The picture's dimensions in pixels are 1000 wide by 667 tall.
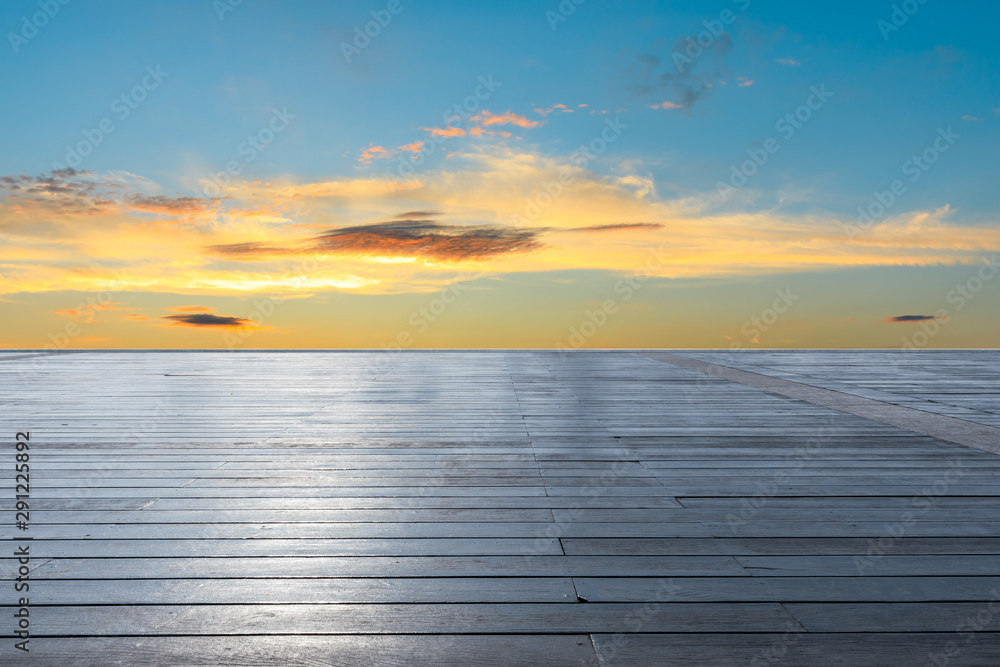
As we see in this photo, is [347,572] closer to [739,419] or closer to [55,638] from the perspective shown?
[55,638]

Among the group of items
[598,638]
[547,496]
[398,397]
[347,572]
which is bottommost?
[598,638]

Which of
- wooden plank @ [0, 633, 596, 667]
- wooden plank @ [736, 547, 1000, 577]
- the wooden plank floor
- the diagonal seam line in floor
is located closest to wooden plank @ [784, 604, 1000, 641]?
the wooden plank floor

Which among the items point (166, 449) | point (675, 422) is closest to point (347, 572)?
point (166, 449)

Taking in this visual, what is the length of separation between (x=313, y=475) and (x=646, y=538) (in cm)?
170

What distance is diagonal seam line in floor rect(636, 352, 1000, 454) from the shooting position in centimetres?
400

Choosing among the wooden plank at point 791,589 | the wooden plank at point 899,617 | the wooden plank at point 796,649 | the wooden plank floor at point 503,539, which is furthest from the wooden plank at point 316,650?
the wooden plank at point 899,617

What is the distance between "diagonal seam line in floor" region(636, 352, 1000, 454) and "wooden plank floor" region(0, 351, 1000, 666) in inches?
7.9

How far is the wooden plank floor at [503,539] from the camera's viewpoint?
1.62 m

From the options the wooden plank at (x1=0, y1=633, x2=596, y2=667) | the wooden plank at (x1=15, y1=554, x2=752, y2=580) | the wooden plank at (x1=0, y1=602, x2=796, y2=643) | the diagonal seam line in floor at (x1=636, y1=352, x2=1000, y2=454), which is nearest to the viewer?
the wooden plank at (x1=0, y1=633, x2=596, y2=667)

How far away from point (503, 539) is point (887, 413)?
160 inches

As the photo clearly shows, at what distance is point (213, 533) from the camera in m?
2.33

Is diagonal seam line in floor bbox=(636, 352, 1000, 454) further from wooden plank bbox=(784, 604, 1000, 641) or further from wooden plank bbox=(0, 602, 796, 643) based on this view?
wooden plank bbox=(0, 602, 796, 643)

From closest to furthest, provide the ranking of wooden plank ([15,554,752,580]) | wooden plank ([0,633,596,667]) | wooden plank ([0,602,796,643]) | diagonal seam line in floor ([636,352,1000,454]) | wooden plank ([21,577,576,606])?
wooden plank ([0,633,596,667]) → wooden plank ([0,602,796,643]) → wooden plank ([21,577,576,606]) → wooden plank ([15,554,752,580]) → diagonal seam line in floor ([636,352,1000,454])

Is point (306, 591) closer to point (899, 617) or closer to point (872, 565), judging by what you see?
point (899, 617)
